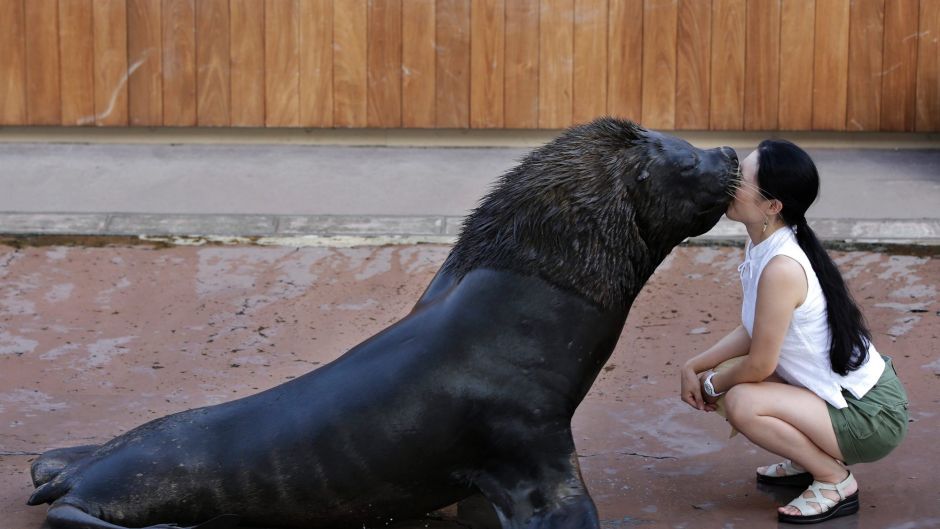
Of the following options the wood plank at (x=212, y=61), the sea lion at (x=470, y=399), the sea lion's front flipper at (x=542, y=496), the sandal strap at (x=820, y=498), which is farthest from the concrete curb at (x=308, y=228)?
the sea lion's front flipper at (x=542, y=496)

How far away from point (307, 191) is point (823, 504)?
13.5ft

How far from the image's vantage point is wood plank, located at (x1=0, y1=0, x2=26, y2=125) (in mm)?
8203

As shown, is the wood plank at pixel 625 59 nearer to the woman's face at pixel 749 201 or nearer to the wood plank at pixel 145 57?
the wood plank at pixel 145 57

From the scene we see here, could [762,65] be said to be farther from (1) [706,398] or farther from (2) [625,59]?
(1) [706,398]

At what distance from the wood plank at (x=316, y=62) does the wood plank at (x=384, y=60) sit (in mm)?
242

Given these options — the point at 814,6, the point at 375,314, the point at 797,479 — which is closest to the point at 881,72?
the point at 814,6

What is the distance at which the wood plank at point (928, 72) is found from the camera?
812 cm

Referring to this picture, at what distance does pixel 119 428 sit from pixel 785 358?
2.27 m

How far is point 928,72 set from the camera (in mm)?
8172

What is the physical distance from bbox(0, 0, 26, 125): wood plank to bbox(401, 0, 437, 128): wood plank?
7.56 feet

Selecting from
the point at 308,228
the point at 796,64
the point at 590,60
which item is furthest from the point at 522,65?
the point at 308,228

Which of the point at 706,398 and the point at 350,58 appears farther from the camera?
the point at 350,58

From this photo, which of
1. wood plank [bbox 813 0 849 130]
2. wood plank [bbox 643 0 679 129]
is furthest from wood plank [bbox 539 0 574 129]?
wood plank [bbox 813 0 849 130]

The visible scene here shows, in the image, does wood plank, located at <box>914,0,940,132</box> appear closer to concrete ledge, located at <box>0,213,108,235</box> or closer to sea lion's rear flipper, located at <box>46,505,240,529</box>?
concrete ledge, located at <box>0,213,108,235</box>
